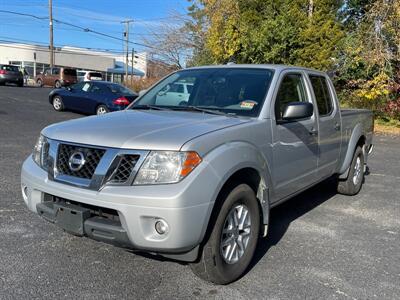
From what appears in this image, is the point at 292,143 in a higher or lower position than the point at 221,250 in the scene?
higher

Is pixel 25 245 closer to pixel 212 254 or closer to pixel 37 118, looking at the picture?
pixel 212 254

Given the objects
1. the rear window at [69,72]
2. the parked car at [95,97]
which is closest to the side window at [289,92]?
the parked car at [95,97]

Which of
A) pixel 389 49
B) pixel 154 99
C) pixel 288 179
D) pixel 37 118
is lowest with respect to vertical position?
pixel 37 118

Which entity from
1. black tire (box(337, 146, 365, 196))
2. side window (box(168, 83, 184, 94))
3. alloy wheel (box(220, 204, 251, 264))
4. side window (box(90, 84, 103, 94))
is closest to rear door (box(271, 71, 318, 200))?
alloy wheel (box(220, 204, 251, 264))

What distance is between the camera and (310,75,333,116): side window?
5531 millimetres

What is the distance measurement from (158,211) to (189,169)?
1.21ft

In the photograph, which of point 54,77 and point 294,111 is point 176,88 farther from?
point 54,77

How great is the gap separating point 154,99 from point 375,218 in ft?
10.5

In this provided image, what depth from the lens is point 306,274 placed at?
4000mm

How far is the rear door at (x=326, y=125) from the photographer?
17.6 feet

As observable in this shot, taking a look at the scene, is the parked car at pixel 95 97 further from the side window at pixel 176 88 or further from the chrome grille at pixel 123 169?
the chrome grille at pixel 123 169

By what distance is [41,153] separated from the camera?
3.91 metres

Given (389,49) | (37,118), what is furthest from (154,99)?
(389,49)

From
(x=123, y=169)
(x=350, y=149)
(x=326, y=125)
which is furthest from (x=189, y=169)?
(x=350, y=149)
